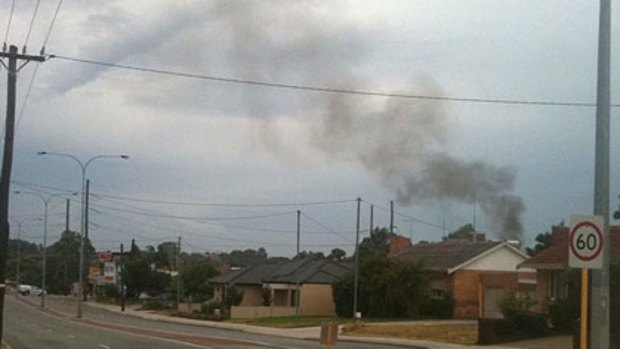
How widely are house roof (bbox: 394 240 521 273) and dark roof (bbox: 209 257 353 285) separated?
5852 millimetres

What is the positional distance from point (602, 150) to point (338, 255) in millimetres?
113749

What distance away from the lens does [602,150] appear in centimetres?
1553

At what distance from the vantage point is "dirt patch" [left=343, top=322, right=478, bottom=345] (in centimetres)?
4277

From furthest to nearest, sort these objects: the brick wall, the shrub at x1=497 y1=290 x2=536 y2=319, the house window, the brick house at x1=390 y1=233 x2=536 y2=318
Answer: the house window → the brick wall → the brick house at x1=390 y1=233 x2=536 y2=318 → the shrub at x1=497 y1=290 x2=536 y2=319

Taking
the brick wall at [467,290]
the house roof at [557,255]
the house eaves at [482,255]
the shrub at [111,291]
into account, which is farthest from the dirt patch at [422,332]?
the shrub at [111,291]

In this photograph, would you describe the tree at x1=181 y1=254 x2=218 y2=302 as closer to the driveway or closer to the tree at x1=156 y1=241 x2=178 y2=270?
the tree at x1=156 y1=241 x2=178 y2=270

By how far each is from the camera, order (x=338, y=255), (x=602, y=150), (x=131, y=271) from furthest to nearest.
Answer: (x=338, y=255) → (x=131, y=271) → (x=602, y=150)

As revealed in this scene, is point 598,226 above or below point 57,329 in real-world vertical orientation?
above

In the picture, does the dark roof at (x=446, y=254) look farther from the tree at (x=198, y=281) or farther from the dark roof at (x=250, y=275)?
the tree at (x=198, y=281)

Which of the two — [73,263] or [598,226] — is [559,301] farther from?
[73,263]

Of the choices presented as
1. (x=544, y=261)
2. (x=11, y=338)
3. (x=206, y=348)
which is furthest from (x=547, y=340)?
(x=11, y=338)

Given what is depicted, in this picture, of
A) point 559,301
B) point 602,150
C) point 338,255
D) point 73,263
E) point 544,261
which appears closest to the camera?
point 602,150

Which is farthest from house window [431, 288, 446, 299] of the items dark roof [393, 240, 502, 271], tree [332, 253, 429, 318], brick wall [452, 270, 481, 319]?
dark roof [393, 240, 502, 271]

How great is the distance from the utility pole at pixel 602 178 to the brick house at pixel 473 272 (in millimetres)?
46460
